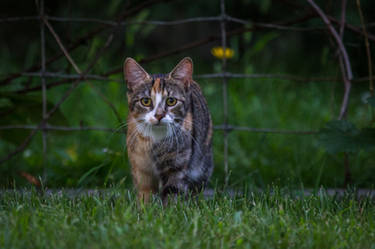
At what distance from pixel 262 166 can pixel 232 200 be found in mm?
1187

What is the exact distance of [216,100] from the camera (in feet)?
16.2

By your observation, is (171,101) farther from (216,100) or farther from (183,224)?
(216,100)

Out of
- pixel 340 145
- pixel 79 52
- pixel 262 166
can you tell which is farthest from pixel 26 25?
pixel 340 145

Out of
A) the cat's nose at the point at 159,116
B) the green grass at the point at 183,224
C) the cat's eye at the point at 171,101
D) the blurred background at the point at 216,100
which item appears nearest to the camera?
the green grass at the point at 183,224

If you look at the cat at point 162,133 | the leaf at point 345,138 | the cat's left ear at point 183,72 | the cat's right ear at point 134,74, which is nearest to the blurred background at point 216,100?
the leaf at point 345,138

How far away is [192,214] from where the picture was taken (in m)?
2.15

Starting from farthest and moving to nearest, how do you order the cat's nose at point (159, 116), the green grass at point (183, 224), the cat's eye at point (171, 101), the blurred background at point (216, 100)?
the blurred background at point (216, 100) → the cat's eye at point (171, 101) → the cat's nose at point (159, 116) → the green grass at point (183, 224)

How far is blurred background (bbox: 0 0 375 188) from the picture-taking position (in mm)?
3064

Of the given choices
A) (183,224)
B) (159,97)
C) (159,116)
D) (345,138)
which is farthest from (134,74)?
Answer: (345,138)

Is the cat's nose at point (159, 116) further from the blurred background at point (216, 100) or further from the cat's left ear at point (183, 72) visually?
the blurred background at point (216, 100)

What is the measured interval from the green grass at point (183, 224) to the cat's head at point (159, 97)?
0.40 m

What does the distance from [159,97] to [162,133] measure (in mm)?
193

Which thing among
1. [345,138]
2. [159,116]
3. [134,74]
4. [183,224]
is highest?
[134,74]

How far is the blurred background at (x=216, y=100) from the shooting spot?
3064 mm
